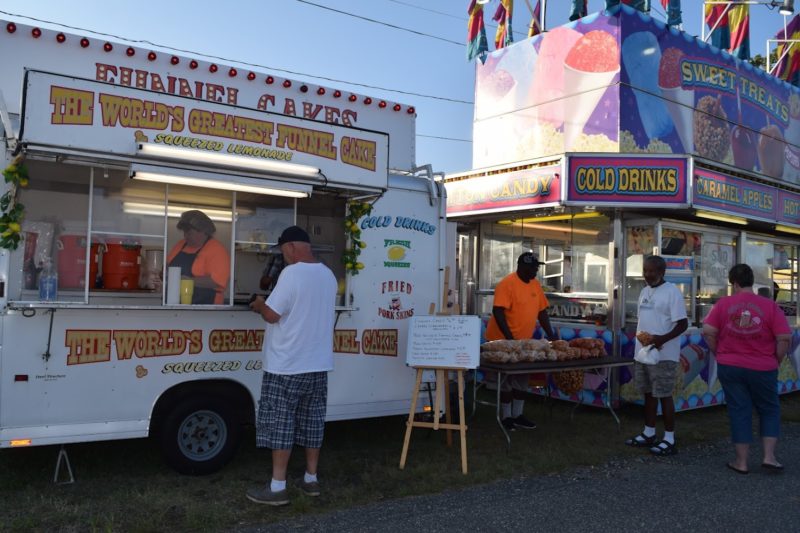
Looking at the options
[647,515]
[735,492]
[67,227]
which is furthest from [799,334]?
[67,227]

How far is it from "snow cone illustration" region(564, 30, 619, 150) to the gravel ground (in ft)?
16.3

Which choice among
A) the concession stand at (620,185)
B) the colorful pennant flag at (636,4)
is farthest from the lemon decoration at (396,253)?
the colorful pennant flag at (636,4)

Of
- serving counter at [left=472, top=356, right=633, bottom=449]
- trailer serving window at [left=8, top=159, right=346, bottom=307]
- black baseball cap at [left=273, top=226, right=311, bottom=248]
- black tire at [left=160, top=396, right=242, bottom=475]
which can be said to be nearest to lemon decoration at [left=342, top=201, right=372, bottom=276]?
trailer serving window at [left=8, top=159, right=346, bottom=307]

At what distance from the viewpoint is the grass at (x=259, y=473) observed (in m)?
4.24

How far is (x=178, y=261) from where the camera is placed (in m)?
5.10

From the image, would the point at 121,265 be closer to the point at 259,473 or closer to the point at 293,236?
the point at 293,236

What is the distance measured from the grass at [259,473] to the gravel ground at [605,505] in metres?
0.23

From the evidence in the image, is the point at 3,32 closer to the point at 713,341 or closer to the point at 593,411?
the point at 713,341

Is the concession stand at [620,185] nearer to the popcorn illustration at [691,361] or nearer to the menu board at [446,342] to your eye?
the popcorn illustration at [691,361]

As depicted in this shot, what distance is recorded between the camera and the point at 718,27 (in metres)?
10.8

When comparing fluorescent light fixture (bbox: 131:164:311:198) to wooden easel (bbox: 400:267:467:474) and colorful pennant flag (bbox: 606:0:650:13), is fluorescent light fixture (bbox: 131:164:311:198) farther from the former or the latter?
colorful pennant flag (bbox: 606:0:650:13)

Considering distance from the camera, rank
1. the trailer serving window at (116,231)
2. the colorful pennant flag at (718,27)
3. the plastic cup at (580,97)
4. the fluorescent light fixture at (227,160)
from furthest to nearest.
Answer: the colorful pennant flag at (718,27) < the plastic cup at (580,97) < the trailer serving window at (116,231) < the fluorescent light fixture at (227,160)

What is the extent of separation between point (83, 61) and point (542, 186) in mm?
5084

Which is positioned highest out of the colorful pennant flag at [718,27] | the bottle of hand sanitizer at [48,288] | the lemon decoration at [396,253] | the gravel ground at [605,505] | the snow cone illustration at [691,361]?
the colorful pennant flag at [718,27]
